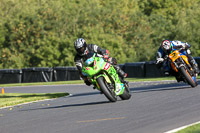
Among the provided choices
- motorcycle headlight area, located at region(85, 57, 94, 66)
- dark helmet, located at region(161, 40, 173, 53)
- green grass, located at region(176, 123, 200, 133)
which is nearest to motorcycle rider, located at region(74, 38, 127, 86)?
motorcycle headlight area, located at region(85, 57, 94, 66)

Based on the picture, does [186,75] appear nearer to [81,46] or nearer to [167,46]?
[167,46]

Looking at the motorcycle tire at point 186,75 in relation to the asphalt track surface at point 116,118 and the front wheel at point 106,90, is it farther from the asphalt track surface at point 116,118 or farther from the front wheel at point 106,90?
the front wheel at point 106,90

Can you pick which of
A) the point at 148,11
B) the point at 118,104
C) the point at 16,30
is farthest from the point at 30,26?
the point at 118,104

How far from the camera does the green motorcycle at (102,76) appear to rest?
1132 centimetres

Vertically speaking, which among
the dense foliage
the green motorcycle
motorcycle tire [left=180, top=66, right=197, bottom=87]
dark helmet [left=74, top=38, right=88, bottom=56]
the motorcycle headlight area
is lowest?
the dense foliage

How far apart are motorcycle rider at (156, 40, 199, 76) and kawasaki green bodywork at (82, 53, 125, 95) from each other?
3.56 meters

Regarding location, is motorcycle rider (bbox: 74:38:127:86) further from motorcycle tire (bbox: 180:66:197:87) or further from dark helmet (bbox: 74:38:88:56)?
motorcycle tire (bbox: 180:66:197:87)

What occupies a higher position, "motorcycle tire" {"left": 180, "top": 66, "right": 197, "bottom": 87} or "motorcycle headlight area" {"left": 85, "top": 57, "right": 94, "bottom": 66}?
"motorcycle headlight area" {"left": 85, "top": 57, "right": 94, "bottom": 66}

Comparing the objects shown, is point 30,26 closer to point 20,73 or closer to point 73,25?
point 73,25

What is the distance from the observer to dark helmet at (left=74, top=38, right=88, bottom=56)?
11.9 metres

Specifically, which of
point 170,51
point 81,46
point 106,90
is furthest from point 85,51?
point 170,51

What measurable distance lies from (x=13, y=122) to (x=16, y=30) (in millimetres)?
50337

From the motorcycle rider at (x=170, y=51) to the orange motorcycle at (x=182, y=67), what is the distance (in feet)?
0.62

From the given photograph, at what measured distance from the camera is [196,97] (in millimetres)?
11648
